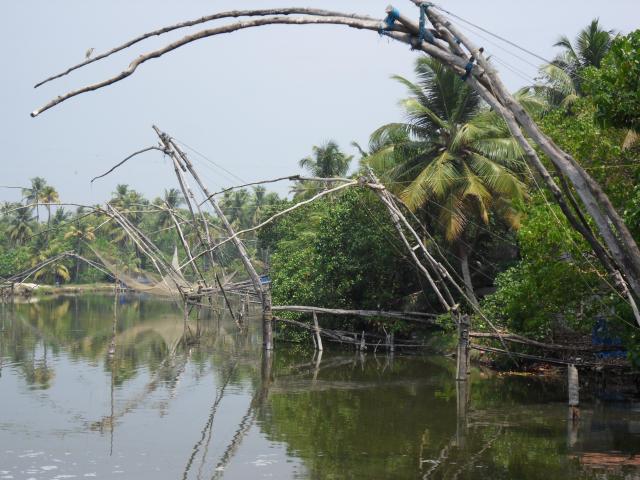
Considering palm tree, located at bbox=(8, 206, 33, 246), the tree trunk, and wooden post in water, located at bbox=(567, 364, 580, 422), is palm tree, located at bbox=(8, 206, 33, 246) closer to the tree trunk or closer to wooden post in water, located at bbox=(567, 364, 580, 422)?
the tree trunk

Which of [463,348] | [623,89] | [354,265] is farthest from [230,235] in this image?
[623,89]

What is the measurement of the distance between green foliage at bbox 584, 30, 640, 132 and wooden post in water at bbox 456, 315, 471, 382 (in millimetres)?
7445

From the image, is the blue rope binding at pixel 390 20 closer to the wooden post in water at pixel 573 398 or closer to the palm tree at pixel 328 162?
the wooden post in water at pixel 573 398

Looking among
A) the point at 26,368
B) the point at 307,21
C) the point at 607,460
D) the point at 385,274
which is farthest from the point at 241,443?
the point at 385,274

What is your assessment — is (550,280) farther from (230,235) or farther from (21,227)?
(21,227)

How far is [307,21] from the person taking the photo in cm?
750

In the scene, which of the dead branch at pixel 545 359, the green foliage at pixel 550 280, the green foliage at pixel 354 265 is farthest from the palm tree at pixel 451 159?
the green foliage at pixel 550 280

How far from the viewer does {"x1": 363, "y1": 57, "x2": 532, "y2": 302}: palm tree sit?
20672 mm

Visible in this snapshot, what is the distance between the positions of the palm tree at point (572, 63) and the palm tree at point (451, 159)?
107 inches

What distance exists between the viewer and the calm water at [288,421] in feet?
34.3

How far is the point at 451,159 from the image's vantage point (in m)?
21.5

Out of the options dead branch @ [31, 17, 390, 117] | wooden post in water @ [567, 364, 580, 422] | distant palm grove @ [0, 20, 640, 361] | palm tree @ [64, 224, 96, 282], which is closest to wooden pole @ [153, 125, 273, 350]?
distant palm grove @ [0, 20, 640, 361]

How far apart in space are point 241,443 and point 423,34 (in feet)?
22.5

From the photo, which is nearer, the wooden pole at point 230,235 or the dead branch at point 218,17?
the dead branch at point 218,17
